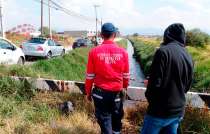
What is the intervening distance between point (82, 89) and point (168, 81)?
354 centimetres

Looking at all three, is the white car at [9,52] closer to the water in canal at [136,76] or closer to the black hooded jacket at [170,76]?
the water in canal at [136,76]

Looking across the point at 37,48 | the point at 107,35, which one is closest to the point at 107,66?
the point at 107,35

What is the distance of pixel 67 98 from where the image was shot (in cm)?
788

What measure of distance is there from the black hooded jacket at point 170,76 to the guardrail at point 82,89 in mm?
2015

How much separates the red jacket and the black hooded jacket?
1023mm

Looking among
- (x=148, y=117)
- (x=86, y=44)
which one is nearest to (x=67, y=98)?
(x=148, y=117)

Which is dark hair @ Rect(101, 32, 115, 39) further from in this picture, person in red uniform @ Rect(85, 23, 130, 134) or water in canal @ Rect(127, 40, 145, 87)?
water in canal @ Rect(127, 40, 145, 87)

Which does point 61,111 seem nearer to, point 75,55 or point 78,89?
point 78,89

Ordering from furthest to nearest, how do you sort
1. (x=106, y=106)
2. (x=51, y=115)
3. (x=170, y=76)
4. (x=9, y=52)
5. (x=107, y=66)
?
(x=9, y=52) → (x=51, y=115) → (x=106, y=106) → (x=107, y=66) → (x=170, y=76)

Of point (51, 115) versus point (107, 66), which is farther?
point (51, 115)

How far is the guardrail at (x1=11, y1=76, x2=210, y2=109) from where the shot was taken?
21.2 feet

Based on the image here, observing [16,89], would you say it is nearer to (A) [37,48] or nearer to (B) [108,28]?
(B) [108,28]

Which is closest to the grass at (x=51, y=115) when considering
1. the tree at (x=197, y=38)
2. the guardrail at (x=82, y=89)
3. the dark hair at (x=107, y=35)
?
the guardrail at (x=82, y=89)

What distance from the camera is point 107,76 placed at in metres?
5.36
